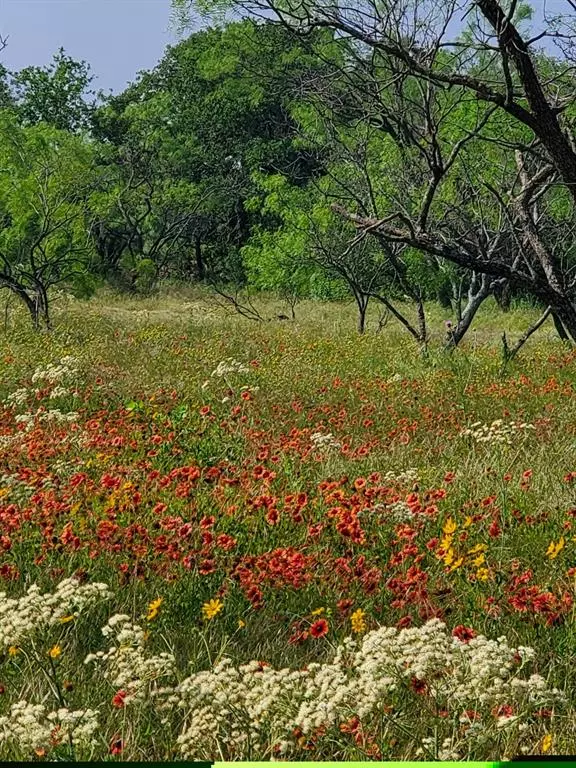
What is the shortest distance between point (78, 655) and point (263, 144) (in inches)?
604

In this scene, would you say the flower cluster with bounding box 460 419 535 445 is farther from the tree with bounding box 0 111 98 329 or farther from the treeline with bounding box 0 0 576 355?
the tree with bounding box 0 111 98 329

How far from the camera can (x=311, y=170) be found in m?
15.9

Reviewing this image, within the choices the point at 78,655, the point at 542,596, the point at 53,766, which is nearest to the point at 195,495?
the point at 78,655

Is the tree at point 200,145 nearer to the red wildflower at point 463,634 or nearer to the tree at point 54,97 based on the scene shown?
the tree at point 54,97

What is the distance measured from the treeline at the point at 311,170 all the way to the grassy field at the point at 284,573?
1.60 meters

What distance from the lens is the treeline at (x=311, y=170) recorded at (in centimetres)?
521

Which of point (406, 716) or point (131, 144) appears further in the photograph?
point (131, 144)

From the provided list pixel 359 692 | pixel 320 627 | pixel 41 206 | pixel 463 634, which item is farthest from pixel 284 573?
pixel 41 206

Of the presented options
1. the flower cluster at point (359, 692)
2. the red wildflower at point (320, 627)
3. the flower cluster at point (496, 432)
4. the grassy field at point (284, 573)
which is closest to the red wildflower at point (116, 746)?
the grassy field at point (284, 573)

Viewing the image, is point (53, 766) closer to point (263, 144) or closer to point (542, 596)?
point (542, 596)

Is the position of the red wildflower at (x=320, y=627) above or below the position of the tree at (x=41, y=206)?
below

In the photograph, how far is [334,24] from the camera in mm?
3986

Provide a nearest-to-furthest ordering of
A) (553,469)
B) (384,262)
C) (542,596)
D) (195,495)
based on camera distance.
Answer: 1. (542,596)
2. (195,495)
3. (553,469)
4. (384,262)

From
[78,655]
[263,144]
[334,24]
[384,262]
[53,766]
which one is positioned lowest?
[78,655]
